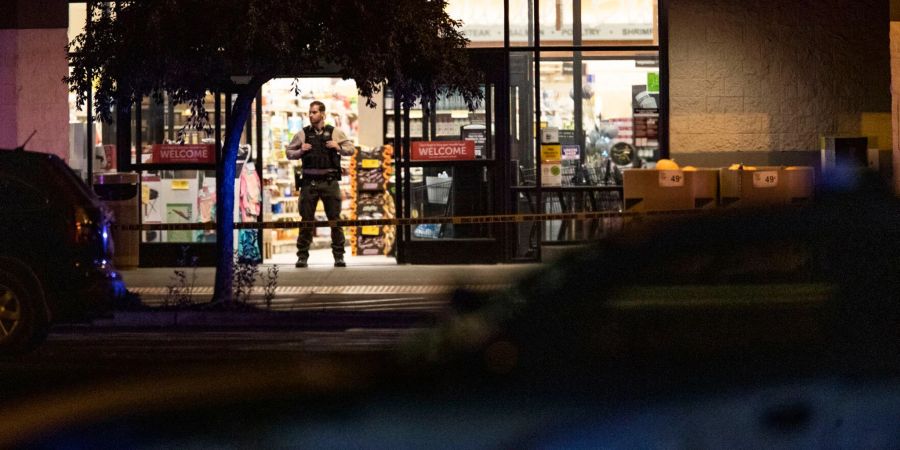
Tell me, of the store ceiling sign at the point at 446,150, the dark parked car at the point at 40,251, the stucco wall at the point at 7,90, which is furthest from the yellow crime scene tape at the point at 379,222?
the dark parked car at the point at 40,251

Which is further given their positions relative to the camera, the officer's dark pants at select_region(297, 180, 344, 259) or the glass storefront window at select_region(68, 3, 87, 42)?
the glass storefront window at select_region(68, 3, 87, 42)

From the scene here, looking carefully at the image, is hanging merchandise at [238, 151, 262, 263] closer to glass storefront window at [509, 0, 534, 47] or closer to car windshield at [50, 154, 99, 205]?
glass storefront window at [509, 0, 534, 47]

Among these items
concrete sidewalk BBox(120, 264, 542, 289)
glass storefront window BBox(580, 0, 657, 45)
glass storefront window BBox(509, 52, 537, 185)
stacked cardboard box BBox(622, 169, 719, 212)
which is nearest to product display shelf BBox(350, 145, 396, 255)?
concrete sidewalk BBox(120, 264, 542, 289)

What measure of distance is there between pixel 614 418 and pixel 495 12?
15.8 meters

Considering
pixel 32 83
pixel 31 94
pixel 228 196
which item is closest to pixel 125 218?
pixel 31 94

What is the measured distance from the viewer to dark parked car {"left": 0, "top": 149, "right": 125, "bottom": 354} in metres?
10.7

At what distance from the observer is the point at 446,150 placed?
1906 centimetres

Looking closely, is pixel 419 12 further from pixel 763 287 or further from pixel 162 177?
pixel 763 287

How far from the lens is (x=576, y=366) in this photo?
391 centimetres

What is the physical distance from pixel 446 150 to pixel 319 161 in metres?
1.83

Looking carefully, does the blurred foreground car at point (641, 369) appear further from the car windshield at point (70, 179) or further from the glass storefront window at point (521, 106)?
the glass storefront window at point (521, 106)

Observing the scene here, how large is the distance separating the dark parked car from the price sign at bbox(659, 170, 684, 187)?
8.17 m

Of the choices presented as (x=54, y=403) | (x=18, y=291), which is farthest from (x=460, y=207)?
(x=54, y=403)

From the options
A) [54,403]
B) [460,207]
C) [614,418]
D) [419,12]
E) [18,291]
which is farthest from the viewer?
[460,207]
